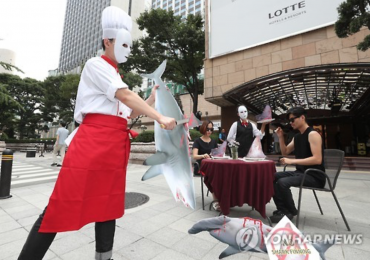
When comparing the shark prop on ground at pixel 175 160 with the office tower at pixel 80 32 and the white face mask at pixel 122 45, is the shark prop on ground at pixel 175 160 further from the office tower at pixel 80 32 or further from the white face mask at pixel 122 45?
the office tower at pixel 80 32


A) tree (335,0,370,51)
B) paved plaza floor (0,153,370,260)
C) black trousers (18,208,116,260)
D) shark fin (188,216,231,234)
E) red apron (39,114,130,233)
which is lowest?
paved plaza floor (0,153,370,260)

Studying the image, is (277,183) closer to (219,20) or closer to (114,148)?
(114,148)

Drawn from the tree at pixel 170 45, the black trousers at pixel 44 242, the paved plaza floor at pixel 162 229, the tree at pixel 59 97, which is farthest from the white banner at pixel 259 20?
the tree at pixel 59 97

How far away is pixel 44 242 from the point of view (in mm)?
1183

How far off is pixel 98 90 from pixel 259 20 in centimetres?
1361

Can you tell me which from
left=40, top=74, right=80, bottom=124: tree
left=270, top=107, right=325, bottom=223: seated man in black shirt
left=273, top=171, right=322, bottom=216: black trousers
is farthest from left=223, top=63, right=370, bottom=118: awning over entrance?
left=40, top=74, right=80, bottom=124: tree

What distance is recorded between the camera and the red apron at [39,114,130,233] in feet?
3.72

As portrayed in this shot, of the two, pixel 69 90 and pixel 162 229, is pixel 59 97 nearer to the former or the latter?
pixel 69 90

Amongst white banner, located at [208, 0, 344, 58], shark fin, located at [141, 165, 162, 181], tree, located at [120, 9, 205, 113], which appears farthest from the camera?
tree, located at [120, 9, 205, 113]

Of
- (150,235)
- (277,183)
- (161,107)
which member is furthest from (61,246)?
(277,183)

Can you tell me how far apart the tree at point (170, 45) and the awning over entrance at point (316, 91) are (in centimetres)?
428

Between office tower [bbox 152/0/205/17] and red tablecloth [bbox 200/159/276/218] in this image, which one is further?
office tower [bbox 152/0/205/17]

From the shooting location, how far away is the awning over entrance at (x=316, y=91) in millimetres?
9156

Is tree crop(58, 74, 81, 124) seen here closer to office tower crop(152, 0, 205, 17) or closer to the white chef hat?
the white chef hat
